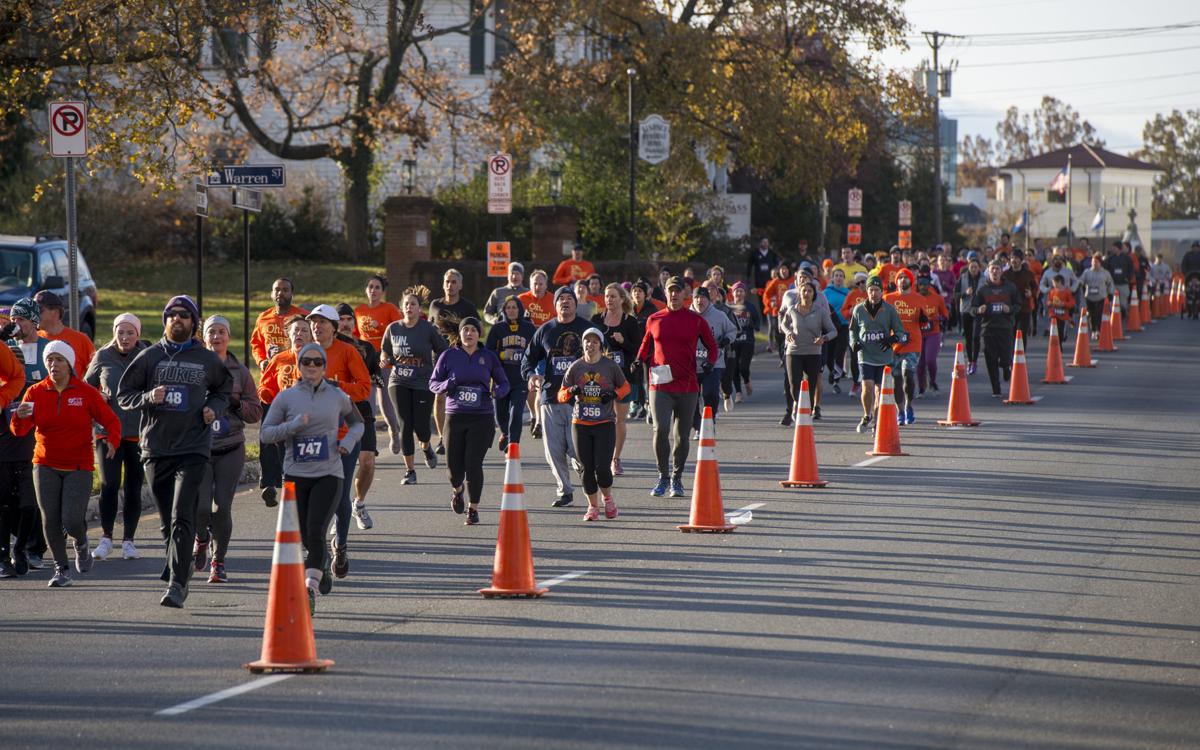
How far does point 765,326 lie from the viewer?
41.9m

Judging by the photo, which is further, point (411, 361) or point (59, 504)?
Result: point (411, 361)

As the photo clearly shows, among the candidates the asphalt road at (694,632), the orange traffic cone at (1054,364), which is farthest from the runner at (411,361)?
the orange traffic cone at (1054,364)

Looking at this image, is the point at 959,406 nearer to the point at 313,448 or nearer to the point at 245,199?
the point at 245,199

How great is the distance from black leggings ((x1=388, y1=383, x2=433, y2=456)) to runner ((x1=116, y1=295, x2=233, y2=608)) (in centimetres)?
500

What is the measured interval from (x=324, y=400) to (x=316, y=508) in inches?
25.7

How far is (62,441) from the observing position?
36.6 feet

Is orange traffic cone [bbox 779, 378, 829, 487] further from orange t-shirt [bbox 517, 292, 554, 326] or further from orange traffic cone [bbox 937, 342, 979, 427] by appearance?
orange traffic cone [bbox 937, 342, 979, 427]

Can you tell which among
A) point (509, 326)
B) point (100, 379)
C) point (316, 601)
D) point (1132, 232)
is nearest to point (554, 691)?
point (316, 601)

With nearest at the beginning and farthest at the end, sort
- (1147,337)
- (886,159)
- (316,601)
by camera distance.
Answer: (316,601) → (1147,337) → (886,159)

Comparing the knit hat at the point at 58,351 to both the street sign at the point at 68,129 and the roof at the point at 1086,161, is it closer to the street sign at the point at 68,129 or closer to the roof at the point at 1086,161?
the street sign at the point at 68,129

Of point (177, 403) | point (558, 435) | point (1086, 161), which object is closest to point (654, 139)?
point (558, 435)

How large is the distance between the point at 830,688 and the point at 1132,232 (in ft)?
269

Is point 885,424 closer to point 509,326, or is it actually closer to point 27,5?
point 509,326

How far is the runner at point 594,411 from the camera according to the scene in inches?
534
